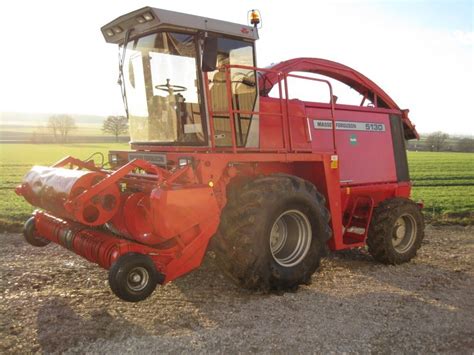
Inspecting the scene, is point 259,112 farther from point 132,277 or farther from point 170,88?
point 132,277

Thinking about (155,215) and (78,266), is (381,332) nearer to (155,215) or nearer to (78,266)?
(155,215)

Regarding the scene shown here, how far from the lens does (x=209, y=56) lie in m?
4.84

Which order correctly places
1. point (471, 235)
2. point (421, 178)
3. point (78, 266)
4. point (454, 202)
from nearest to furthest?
point (78, 266) → point (471, 235) → point (454, 202) → point (421, 178)

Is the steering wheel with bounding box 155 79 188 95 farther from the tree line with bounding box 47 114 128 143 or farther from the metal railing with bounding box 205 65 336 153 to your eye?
the tree line with bounding box 47 114 128 143

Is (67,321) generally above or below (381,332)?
above

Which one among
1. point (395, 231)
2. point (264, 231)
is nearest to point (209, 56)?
point (264, 231)

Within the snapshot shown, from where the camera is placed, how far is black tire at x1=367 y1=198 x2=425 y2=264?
677 cm

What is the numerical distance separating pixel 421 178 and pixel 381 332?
23809 mm

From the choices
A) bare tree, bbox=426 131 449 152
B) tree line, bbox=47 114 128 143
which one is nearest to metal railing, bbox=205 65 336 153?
tree line, bbox=47 114 128 143

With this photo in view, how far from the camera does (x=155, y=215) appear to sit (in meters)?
4.36

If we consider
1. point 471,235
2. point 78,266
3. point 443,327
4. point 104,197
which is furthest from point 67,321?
point 471,235

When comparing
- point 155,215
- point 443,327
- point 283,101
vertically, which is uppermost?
point 283,101

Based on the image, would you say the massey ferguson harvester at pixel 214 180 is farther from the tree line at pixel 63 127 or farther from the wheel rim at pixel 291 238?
the tree line at pixel 63 127

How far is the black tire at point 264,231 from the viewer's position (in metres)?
4.84
